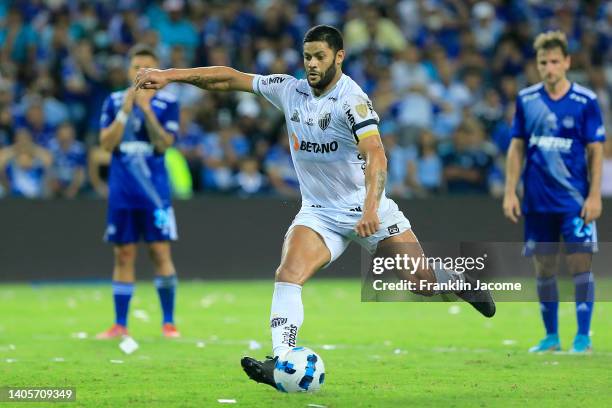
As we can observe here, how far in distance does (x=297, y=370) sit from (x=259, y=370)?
250 millimetres

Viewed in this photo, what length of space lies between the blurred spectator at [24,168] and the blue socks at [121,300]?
6.40 metres

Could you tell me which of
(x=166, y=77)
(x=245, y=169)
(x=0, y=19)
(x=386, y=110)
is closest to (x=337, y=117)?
(x=166, y=77)

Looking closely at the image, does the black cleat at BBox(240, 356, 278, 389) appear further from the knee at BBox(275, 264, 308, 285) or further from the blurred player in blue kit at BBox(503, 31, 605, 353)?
the blurred player in blue kit at BBox(503, 31, 605, 353)

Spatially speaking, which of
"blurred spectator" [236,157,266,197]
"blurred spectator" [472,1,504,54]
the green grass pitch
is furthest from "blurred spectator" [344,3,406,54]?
the green grass pitch

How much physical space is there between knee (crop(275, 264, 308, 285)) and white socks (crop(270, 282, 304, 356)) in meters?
0.03

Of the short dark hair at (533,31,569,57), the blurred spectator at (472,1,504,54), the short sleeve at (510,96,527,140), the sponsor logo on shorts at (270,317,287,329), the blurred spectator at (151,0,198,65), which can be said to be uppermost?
the blurred spectator at (472,1,504,54)

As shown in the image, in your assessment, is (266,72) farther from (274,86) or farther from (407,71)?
(274,86)

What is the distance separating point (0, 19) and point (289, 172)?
6.00m

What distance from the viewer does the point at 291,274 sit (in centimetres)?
810

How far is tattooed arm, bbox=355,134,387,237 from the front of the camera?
7.66m

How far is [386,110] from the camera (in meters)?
20.5

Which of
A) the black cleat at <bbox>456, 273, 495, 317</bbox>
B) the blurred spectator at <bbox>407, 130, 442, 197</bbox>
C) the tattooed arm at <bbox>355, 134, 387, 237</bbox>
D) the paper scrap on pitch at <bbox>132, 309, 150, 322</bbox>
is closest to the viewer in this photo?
the tattooed arm at <bbox>355, 134, 387, 237</bbox>

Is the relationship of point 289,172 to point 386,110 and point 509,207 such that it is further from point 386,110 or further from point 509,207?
point 509,207

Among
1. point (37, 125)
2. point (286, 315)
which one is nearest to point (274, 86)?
point (286, 315)
